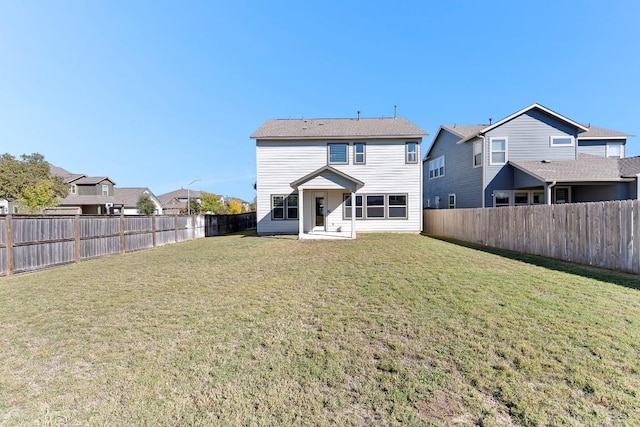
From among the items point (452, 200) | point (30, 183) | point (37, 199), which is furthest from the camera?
point (30, 183)

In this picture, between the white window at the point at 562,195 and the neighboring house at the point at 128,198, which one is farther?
the neighboring house at the point at 128,198

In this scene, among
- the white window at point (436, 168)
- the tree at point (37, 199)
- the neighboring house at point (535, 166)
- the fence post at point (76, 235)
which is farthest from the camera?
the tree at point (37, 199)

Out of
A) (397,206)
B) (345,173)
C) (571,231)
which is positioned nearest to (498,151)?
(397,206)

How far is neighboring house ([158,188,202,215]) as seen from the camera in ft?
185

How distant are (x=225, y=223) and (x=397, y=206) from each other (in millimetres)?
13231

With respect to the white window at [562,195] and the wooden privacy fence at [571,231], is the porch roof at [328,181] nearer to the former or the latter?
the wooden privacy fence at [571,231]

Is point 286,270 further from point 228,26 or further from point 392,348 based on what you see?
point 228,26

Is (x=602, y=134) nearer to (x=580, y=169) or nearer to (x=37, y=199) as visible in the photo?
(x=580, y=169)

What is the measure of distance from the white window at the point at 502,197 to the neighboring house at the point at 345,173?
443 cm

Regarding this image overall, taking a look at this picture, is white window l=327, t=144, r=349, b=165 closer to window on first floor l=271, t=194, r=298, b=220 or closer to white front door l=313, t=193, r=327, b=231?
white front door l=313, t=193, r=327, b=231

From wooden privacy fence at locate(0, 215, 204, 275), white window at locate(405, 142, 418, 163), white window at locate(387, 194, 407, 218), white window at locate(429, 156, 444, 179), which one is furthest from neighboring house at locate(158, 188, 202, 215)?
white window at locate(405, 142, 418, 163)

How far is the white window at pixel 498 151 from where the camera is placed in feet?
57.3

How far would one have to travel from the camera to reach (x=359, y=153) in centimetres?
1802

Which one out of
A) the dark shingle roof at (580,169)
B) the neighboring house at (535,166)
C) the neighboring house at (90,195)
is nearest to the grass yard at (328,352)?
the dark shingle roof at (580,169)
